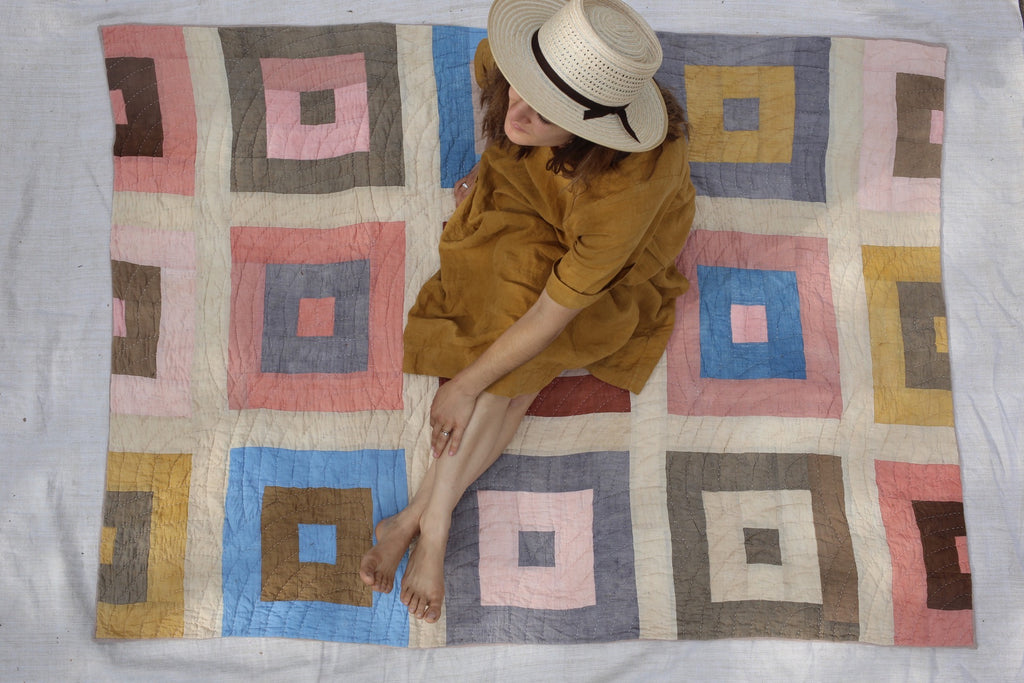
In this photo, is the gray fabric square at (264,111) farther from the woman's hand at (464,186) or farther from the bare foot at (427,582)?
the bare foot at (427,582)

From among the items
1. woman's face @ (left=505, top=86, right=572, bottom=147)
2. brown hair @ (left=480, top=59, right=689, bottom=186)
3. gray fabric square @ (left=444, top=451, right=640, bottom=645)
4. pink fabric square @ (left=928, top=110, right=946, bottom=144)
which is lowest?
gray fabric square @ (left=444, top=451, right=640, bottom=645)

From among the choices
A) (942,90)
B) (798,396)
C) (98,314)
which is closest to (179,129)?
(98,314)

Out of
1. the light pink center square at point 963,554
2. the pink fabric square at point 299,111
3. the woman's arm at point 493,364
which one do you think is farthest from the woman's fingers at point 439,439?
the light pink center square at point 963,554

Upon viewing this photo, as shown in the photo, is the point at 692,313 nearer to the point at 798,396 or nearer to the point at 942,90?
the point at 798,396

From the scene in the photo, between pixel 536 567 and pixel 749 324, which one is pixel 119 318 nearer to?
pixel 536 567

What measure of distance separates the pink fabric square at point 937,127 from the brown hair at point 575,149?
2.27 feet

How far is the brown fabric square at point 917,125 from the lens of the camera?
147cm

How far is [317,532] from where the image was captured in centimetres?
131

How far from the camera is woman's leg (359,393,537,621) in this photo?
4.07ft

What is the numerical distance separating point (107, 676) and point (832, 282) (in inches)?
55.1

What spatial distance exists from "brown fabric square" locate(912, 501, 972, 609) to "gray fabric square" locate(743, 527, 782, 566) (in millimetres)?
253

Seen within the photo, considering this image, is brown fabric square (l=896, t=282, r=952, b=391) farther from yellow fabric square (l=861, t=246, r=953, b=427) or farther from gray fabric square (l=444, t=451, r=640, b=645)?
gray fabric square (l=444, t=451, r=640, b=645)

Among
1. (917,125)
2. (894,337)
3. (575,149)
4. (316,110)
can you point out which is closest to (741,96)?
(917,125)

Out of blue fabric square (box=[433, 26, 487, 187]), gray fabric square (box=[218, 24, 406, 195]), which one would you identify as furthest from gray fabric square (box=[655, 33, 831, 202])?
gray fabric square (box=[218, 24, 406, 195])
